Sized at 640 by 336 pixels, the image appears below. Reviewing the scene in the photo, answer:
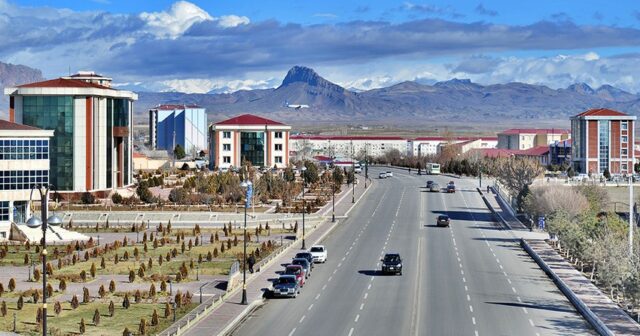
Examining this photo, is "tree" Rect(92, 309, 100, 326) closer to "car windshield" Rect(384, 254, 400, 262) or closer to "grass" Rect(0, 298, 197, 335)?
"grass" Rect(0, 298, 197, 335)

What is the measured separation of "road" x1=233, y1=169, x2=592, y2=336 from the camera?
44.0 metres

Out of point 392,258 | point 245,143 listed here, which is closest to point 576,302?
point 392,258

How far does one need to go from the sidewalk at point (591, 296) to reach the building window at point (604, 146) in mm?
89429

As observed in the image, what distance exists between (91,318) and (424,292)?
57.0ft

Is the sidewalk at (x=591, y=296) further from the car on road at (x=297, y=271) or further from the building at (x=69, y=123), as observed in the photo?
the building at (x=69, y=123)

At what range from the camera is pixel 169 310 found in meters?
46.3

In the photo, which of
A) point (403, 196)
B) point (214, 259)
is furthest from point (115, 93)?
point (214, 259)

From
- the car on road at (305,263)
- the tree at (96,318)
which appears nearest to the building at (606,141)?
the car on road at (305,263)

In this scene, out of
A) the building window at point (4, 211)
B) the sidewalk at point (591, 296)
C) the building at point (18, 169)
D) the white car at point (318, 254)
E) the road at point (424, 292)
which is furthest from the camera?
the building window at point (4, 211)

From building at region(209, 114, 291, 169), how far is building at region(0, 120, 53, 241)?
80.2 meters

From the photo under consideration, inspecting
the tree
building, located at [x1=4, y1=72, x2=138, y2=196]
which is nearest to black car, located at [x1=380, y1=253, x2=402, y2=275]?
the tree

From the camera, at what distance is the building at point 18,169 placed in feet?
270

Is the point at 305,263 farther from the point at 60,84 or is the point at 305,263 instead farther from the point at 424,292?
the point at 60,84

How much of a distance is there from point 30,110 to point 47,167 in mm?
24030
